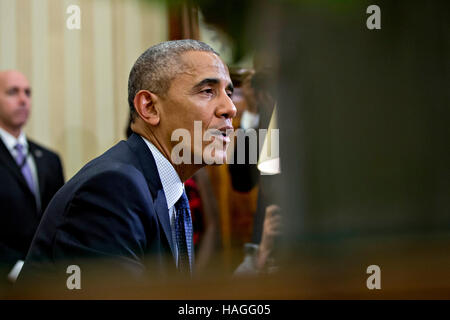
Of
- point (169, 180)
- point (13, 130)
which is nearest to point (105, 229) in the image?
point (169, 180)

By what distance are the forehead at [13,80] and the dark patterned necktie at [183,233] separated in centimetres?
111

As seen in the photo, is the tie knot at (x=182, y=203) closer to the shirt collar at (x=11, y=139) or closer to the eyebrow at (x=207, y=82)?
the eyebrow at (x=207, y=82)

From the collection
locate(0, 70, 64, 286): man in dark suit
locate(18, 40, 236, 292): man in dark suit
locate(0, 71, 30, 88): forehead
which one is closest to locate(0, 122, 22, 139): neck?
locate(0, 70, 64, 286): man in dark suit

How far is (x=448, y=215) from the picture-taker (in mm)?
1031

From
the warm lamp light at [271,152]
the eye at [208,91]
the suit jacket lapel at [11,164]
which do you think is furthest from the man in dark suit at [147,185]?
the suit jacket lapel at [11,164]

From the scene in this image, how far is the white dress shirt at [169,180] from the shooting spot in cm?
123

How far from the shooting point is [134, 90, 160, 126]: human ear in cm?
127

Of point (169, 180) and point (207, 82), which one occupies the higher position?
point (207, 82)

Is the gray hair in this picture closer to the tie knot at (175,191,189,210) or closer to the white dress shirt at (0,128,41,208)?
the tie knot at (175,191,189,210)

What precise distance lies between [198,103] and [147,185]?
0.75ft

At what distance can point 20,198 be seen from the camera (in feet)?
6.56

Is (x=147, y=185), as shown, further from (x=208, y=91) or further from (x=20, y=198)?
(x=20, y=198)

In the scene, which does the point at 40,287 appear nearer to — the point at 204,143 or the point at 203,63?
the point at 204,143

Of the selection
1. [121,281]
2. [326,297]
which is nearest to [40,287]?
[121,281]
